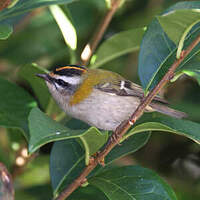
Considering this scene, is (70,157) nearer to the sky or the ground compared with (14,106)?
nearer to the ground

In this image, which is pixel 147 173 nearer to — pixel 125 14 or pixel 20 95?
pixel 20 95

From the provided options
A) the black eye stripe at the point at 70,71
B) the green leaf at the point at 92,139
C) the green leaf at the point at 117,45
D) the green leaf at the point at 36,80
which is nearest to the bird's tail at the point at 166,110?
the green leaf at the point at 117,45

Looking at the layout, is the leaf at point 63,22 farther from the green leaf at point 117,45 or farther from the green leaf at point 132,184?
the green leaf at point 132,184

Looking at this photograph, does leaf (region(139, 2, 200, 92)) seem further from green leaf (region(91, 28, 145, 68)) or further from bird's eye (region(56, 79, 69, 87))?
bird's eye (region(56, 79, 69, 87))

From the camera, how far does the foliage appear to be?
2.18m

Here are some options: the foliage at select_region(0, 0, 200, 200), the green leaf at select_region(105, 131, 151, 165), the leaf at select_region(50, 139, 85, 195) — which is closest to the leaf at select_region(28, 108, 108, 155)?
the foliage at select_region(0, 0, 200, 200)

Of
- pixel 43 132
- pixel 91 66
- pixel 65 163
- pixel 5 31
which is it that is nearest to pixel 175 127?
pixel 43 132

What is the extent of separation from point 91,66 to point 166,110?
704 mm

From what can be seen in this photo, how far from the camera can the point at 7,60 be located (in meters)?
4.00

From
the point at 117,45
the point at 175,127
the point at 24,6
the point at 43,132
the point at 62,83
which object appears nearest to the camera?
the point at 43,132

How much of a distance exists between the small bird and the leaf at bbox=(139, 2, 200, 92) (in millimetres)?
710

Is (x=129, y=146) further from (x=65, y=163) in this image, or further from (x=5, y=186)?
(x=5, y=186)

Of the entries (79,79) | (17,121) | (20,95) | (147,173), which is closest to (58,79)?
(79,79)

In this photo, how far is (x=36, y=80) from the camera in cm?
323
